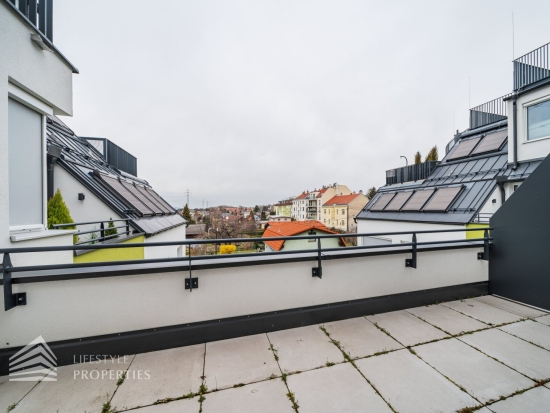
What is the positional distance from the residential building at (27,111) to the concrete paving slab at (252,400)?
242cm

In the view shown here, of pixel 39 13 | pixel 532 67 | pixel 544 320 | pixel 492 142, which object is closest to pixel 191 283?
pixel 39 13

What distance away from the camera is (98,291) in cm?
212

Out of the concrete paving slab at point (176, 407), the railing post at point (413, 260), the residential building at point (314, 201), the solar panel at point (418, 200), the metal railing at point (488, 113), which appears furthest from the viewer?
the residential building at point (314, 201)

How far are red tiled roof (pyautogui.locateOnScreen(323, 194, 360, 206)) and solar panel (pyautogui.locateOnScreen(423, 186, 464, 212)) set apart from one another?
2932 centimetres

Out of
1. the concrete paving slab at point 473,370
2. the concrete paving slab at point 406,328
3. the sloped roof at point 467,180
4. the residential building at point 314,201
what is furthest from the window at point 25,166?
the residential building at point 314,201

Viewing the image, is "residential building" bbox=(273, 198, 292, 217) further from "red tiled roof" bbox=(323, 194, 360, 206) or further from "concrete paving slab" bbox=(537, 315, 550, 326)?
"concrete paving slab" bbox=(537, 315, 550, 326)

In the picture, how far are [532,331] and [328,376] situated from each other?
2.87 meters

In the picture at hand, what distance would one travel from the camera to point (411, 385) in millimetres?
1795

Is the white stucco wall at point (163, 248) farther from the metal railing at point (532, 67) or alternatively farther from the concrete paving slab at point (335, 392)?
the metal railing at point (532, 67)

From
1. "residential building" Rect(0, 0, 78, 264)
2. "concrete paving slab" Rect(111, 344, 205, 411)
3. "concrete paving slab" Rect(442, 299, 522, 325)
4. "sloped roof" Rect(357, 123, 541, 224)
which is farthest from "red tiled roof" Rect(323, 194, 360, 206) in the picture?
"residential building" Rect(0, 0, 78, 264)

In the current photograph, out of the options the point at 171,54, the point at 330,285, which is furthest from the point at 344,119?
the point at 330,285

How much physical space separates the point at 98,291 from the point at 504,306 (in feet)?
18.6

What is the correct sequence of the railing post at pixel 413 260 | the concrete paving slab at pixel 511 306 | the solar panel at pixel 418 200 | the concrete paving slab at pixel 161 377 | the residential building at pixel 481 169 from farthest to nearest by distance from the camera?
1. the solar panel at pixel 418 200
2. the residential building at pixel 481 169
3. the railing post at pixel 413 260
4. the concrete paving slab at pixel 511 306
5. the concrete paving slab at pixel 161 377

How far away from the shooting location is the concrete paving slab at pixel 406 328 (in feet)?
8.14
